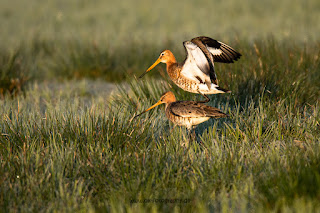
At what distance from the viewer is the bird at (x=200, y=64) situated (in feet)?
14.6

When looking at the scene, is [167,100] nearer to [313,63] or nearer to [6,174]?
[6,174]

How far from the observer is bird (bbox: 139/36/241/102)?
4449mm

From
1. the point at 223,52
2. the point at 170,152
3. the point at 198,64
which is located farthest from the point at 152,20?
the point at 170,152

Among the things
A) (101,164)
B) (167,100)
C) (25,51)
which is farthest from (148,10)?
(101,164)

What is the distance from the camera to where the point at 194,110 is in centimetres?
463

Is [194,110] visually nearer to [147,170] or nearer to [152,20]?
[147,170]

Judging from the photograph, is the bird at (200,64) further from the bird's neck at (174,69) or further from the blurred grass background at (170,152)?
the blurred grass background at (170,152)

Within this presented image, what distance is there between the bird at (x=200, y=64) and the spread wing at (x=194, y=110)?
0.17m

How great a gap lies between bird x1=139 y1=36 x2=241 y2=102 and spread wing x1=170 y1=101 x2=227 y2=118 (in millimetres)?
169

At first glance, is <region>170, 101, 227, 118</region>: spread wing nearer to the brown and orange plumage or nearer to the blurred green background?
the brown and orange plumage

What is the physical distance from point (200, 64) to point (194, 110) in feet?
1.66

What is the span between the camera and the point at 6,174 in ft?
12.0

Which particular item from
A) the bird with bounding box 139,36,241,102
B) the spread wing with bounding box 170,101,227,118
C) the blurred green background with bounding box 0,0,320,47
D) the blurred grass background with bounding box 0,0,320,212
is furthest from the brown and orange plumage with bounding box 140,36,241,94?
the blurred green background with bounding box 0,0,320,47

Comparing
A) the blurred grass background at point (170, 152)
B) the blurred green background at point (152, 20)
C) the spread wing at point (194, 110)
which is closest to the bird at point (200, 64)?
the spread wing at point (194, 110)
